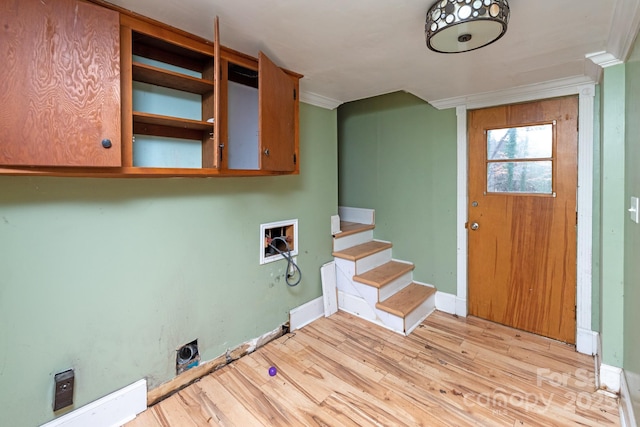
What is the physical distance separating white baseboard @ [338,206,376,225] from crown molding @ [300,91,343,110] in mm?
1218

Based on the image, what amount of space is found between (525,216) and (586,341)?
0.98m

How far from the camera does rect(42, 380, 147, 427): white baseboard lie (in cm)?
145

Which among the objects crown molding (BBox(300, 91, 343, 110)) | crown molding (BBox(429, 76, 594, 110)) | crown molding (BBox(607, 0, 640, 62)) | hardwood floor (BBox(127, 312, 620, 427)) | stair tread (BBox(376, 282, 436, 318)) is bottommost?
hardwood floor (BBox(127, 312, 620, 427))

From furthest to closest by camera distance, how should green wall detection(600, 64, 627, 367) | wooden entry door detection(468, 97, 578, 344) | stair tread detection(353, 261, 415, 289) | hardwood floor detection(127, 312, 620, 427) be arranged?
stair tread detection(353, 261, 415, 289) < wooden entry door detection(468, 97, 578, 344) < green wall detection(600, 64, 627, 367) < hardwood floor detection(127, 312, 620, 427)

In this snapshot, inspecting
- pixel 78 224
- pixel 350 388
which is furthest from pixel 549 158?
pixel 78 224

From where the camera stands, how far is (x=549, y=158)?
Result: 7.50ft

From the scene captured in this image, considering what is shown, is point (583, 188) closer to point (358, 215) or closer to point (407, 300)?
point (407, 300)

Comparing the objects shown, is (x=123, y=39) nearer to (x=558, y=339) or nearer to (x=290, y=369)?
(x=290, y=369)

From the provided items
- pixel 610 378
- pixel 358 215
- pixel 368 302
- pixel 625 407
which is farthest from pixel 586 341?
pixel 358 215

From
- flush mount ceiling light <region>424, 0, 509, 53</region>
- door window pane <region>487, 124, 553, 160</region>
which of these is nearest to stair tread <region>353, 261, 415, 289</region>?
door window pane <region>487, 124, 553, 160</region>

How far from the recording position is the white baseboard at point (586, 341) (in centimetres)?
215

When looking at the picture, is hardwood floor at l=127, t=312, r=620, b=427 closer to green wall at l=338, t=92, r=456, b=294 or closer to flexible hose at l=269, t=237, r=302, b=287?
flexible hose at l=269, t=237, r=302, b=287

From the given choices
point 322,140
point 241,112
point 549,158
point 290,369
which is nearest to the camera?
point 241,112

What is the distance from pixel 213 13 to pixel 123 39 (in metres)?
0.41
